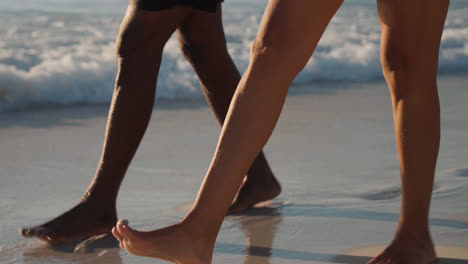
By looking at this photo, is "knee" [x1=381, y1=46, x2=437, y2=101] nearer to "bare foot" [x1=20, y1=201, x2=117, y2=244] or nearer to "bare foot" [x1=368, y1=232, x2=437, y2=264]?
"bare foot" [x1=368, y1=232, x2=437, y2=264]

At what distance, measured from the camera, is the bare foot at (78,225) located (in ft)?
8.54

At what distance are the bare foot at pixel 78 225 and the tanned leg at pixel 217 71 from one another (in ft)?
1.59

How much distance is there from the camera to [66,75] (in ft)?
18.5

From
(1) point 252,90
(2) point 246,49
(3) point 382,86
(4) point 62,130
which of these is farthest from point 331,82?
(1) point 252,90

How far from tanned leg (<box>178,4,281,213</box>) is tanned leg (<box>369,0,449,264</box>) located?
2.67ft

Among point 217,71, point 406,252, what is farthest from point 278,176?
point 406,252

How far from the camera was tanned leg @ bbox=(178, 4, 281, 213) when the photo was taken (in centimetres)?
284

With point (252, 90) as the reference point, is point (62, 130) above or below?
below

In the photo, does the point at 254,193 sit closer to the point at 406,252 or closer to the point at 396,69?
the point at 406,252

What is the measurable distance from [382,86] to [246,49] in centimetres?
173

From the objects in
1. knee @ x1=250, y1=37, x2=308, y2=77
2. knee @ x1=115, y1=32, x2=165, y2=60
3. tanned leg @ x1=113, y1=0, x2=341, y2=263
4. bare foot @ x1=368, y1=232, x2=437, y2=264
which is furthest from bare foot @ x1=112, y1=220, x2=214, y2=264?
knee @ x1=115, y1=32, x2=165, y2=60

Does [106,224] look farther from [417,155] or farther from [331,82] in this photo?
[331,82]

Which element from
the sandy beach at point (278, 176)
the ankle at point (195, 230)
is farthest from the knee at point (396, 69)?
the ankle at point (195, 230)

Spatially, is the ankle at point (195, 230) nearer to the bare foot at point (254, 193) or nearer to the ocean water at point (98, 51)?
the bare foot at point (254, 193)
